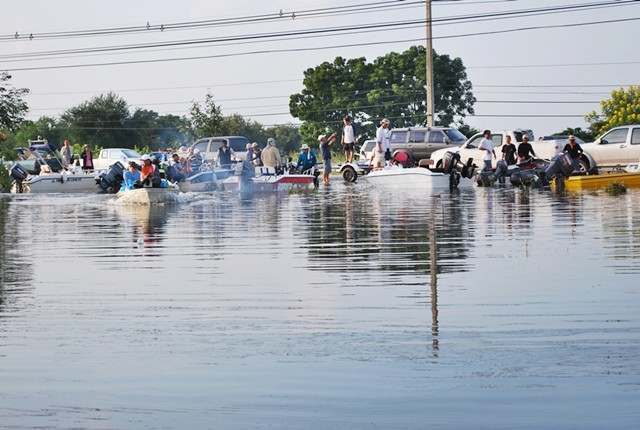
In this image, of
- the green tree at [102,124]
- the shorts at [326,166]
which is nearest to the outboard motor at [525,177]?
the shorts at [326,166]

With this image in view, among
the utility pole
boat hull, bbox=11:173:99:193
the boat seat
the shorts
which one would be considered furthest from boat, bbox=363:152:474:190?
the utility pole

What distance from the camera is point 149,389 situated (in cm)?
909

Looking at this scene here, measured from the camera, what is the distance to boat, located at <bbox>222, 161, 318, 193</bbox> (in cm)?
4409

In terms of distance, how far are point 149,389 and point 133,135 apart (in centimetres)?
10849

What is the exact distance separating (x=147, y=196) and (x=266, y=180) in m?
8.42

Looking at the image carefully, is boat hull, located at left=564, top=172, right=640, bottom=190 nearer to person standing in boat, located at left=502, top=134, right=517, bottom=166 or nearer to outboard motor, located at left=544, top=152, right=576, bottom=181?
outboard motor, located at left=544, top=152, right=576, bottom=181

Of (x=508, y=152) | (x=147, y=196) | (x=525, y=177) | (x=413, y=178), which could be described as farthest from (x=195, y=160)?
(x=147, y=196)

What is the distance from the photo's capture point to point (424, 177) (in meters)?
40.3

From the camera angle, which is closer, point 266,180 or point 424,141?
point 266,180

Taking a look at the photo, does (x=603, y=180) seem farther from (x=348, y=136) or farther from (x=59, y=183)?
(x=59, y=183)

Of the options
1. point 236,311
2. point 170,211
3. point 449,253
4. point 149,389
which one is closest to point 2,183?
point 170,211

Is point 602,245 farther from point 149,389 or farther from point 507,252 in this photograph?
point 149,389

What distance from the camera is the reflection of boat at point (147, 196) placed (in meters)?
36.7

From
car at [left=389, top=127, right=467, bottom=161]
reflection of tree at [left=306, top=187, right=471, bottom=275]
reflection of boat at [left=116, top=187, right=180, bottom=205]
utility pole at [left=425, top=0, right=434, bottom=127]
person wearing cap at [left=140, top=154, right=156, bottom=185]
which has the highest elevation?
utility pole at [left=425, top=0, right=434, bottom=127]
